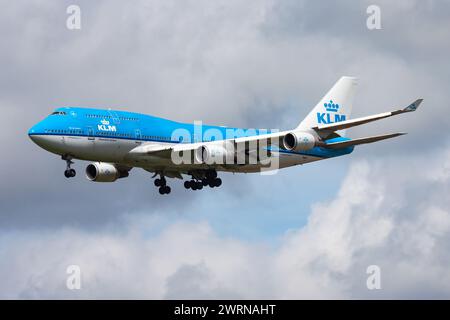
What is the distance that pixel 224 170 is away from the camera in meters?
92.8

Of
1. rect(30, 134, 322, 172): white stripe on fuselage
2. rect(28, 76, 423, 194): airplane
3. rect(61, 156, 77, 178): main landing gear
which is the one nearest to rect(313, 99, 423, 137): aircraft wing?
rect(28, 76, 423, 194): airplane

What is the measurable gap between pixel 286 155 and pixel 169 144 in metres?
11.4

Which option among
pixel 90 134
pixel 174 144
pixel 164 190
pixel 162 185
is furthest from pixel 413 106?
pixel 162 185

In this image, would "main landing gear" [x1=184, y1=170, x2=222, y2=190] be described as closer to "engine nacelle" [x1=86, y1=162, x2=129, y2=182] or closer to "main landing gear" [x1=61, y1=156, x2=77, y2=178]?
"engine nacelle" [x1=86, y1=162, x2=129, y2=182]

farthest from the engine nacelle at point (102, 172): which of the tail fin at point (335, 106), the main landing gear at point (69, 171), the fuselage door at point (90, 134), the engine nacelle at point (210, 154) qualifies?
the tail fin at point (335, 106)

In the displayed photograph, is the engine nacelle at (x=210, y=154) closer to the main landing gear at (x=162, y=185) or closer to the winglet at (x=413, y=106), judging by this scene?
the main landing gear at (x=162, y=185)

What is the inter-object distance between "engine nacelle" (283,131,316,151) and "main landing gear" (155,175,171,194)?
43.9 ft

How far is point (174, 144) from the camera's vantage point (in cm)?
9019

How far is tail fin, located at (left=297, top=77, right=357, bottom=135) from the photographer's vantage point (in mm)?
100000

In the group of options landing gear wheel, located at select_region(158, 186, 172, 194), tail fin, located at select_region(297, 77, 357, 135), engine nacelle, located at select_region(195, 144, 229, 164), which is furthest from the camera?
tail fin, located at select_region(297, 77, 357, 135)

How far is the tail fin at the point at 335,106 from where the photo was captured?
100000 mm
